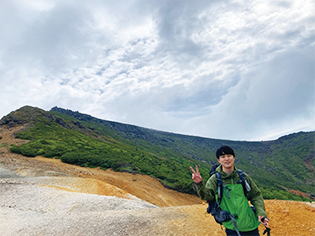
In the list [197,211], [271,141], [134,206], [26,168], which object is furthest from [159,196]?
[271,141]

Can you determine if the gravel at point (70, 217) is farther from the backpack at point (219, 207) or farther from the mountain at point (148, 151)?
the mountain at point (148, 151)

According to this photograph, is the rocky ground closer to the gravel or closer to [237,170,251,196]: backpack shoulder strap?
the gravel

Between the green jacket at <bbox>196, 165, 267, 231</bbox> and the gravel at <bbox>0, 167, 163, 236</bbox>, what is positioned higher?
the green jacket at <bbox>196, 165, 267, 231</bbox>

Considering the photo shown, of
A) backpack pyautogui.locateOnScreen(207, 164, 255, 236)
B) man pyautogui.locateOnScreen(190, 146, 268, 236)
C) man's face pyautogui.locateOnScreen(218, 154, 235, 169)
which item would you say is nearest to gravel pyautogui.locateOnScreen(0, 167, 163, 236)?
backpack pyautogui.locateOnScreen(207, 164, 255, 236)

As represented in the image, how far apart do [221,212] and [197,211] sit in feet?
24.1

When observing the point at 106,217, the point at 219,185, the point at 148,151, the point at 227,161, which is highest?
the point at 148,151

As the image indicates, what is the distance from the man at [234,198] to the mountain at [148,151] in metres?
29.6

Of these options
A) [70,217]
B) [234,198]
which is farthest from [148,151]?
[234,198]

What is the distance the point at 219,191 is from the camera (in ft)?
10.9

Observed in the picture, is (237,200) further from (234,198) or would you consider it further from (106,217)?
(106,217)

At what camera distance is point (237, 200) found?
130 inches

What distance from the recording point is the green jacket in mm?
Answer: 3219

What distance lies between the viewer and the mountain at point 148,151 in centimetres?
3362

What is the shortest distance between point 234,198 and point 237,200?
6cm
